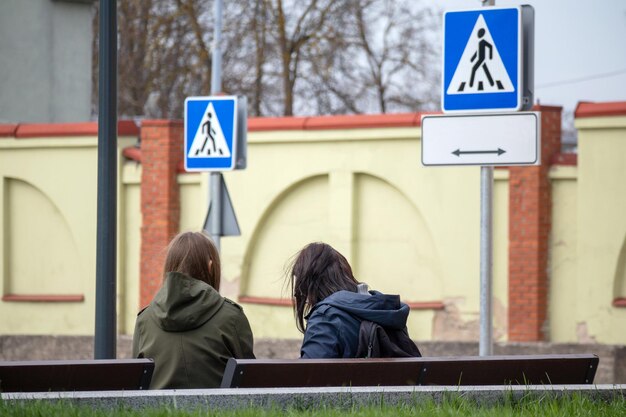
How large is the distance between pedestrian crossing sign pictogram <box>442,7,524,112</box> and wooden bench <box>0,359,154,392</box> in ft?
10.9

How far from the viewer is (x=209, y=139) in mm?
12625

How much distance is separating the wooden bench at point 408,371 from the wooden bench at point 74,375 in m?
0.46

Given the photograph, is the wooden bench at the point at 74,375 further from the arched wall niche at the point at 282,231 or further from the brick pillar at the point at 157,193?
the brick pillar at the point at 157,193

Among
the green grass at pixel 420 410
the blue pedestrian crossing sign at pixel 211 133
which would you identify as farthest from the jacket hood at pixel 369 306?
the blue pedestrian crossing sign at pixel 211 133

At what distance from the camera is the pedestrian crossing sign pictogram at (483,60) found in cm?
814

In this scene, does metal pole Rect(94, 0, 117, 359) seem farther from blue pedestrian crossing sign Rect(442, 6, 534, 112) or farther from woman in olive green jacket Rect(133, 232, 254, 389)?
blue pedestrian crossing sign Rect(442, 6, 534, 112)

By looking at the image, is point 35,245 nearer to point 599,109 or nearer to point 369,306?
point 599,109

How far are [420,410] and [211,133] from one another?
7.54 metres

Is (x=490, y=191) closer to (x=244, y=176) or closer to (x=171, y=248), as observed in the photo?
(x=171, y=248)

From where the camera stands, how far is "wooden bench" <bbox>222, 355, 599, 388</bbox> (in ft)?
19.2

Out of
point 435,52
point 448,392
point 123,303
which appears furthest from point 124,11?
point 448,392

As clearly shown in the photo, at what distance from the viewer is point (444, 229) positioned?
1598 centimetres

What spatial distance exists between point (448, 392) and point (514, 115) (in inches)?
112

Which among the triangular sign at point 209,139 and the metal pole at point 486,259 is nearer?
the metal pole at point 486,259
